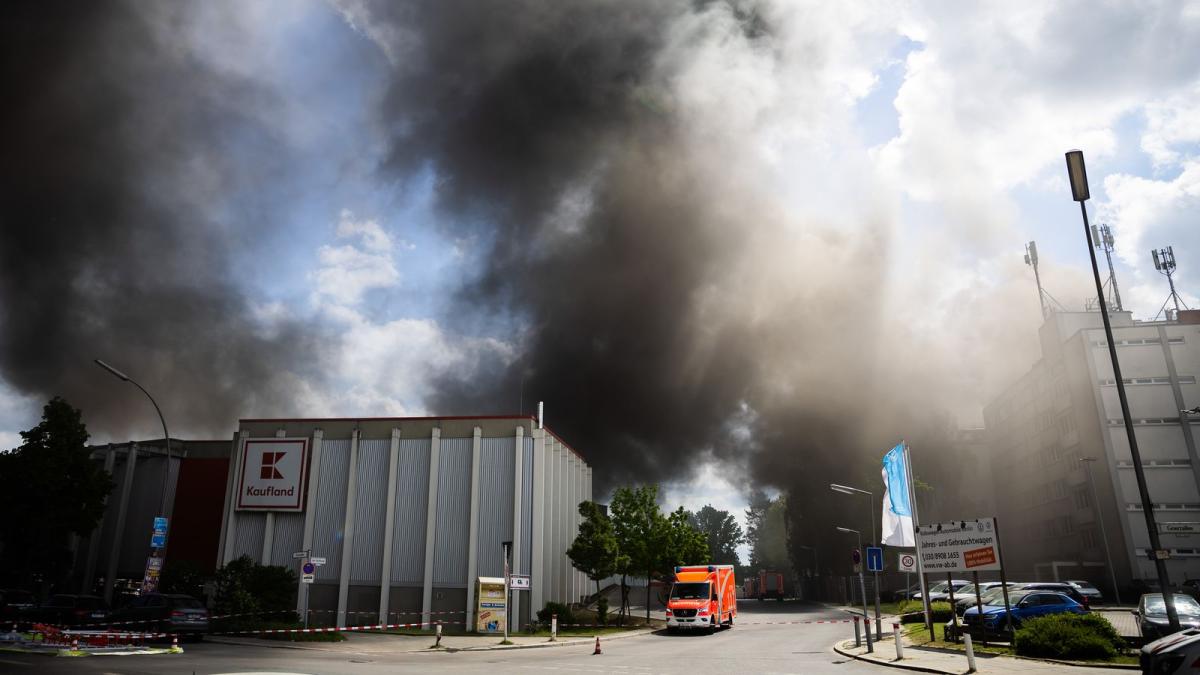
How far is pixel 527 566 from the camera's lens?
39.1m

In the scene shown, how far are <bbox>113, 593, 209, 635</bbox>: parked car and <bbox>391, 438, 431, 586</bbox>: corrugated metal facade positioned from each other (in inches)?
574

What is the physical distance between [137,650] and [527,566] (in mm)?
21713

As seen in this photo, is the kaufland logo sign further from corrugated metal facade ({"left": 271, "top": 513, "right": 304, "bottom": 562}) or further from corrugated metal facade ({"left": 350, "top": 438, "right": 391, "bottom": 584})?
corrugated metal facade ({"left": 350, "top": 438, "right": 391, "bottom": 584})

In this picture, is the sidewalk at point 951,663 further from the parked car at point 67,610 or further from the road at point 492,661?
the parked car at point 67,610

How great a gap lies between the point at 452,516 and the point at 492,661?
1946 centimetres

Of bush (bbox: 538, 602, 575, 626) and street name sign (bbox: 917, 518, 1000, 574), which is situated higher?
street name sign (bbox: 917, 518, 1000, 574)

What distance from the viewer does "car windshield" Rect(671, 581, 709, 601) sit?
3409 cm

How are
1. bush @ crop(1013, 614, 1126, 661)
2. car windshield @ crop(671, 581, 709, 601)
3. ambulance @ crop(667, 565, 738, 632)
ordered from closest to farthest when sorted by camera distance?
bush @ crop(1013, 614, 1126, 661) → ambulance @ crop(667, 565, 738, 632) → car windshield @ crop(671, 581, 709, 601)

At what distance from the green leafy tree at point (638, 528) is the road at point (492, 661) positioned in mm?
17028

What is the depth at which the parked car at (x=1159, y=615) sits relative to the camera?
62.4 feet

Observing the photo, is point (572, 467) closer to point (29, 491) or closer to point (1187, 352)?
point (29, 491)

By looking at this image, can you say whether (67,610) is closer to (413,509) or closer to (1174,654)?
(413,509)

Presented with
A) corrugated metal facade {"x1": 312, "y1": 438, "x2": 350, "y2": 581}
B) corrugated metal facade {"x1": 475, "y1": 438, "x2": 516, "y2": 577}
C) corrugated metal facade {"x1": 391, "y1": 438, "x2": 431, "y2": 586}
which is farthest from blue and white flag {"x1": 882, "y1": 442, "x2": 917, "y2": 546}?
corrugated metal facade {"x1": 312, "y1": 438, "x2": 350, "y2": 581}

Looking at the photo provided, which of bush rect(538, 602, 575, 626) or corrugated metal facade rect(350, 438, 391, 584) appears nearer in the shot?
bush rect(538, 602, 575, 626)
